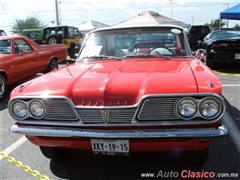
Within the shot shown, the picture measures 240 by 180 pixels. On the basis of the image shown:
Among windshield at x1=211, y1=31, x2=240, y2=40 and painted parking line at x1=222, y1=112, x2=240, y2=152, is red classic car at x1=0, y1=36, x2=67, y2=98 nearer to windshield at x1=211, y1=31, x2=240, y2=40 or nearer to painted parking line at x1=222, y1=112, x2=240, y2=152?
painted parking line at x1=222, y1=112, x2=240, y2=152

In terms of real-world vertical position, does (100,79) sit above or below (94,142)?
above

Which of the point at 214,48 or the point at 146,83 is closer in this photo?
the point at 146,83

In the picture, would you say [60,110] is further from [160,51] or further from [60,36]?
[60,36]

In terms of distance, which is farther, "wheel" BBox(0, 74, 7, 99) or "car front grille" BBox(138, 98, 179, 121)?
"wheel" BBox(0, 74, 7, 99)

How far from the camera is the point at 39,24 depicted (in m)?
60.3

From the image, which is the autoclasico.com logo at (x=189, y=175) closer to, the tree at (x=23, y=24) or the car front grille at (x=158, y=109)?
the car front grille at (x=158, y=109)

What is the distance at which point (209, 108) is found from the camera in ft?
7.34

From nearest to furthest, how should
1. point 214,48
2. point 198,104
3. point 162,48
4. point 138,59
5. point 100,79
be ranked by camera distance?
point 198,104 → point 100,79 → point 138,59 → point 162,48 → point 214,48

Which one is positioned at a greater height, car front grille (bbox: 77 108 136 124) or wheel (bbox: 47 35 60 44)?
wheel (bbox: 47 35 60 44)

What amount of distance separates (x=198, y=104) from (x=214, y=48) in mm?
6854

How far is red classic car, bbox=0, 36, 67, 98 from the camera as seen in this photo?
6309 millimetres

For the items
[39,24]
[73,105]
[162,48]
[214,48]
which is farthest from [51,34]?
[39,24]

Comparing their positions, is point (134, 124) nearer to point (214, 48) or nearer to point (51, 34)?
point (214, 48)

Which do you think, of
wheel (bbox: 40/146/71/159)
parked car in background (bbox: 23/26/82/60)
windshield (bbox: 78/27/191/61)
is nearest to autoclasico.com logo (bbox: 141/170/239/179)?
wheel (bbox: 40/146/71/159)
